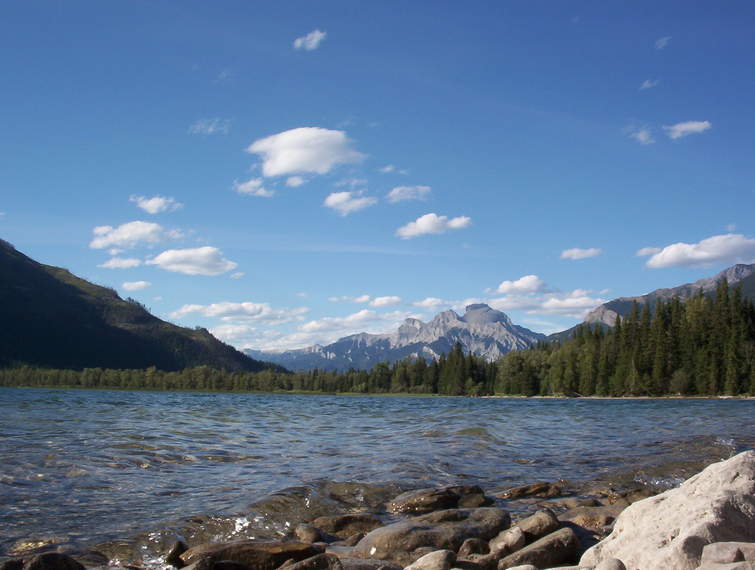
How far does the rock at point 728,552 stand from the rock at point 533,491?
9262 mm

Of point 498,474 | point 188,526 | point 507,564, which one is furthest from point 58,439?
point 507,564

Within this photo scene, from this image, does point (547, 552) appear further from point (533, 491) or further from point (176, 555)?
point (533, 491)

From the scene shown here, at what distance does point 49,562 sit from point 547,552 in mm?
7843

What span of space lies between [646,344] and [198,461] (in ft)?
463

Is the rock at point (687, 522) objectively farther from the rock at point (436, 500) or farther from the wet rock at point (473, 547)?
the rock at point (436, 500)

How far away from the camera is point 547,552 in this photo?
10.0m

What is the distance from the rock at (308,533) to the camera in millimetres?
12109

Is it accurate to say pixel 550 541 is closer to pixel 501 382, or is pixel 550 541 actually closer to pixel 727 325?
pixel 727 325

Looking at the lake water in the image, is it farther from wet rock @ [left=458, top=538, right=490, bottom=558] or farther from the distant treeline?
the distant treeline

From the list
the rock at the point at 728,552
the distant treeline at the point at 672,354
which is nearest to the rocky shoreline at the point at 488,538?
the rock at the point at 728,552

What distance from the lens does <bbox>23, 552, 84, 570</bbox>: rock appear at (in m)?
8.70

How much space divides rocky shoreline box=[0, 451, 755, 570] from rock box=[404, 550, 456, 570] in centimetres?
2

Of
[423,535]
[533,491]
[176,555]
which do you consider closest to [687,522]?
[423,535]

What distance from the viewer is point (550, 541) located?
1024cm
